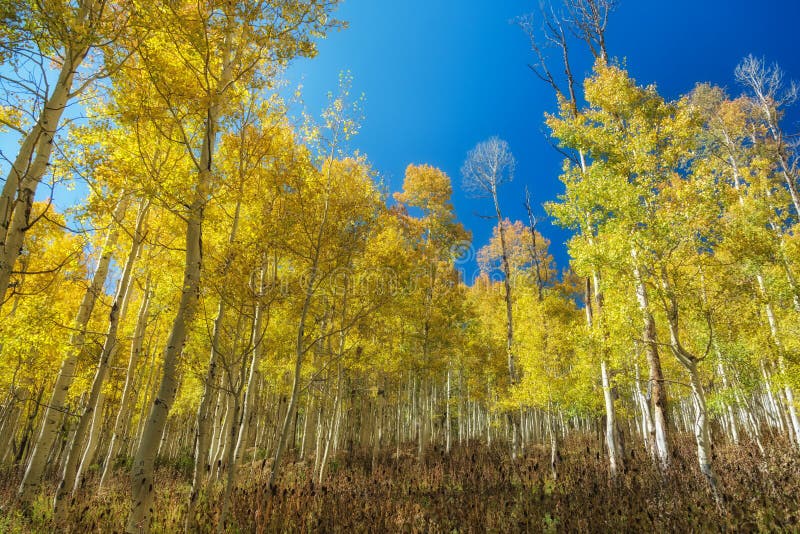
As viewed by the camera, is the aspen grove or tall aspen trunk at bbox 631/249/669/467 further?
tall aspen trunk at bbox 631/249/669/467

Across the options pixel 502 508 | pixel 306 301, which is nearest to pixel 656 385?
pixel 502 508

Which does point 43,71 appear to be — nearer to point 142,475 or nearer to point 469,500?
point 142,475

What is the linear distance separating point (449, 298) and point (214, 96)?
12.0 metres

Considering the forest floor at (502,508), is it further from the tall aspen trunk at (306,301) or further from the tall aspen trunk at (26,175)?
the tall aspen trunk at (26,175)

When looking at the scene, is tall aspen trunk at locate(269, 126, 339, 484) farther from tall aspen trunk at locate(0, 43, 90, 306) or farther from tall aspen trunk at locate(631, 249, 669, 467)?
tall aspen trunk at locate(631, 249, 669, 467)

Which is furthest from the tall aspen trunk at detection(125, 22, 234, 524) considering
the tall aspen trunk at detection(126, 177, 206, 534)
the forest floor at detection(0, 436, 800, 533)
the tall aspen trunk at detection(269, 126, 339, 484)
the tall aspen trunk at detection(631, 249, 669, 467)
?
the tall aspen trunk at detection(631, 249, 669, 467)

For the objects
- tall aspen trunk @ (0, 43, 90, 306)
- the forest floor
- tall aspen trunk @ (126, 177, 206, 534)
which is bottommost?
the forest floor

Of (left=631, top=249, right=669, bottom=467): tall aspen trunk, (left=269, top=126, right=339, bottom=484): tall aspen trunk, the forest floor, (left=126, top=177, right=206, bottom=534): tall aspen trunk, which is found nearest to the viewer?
(left=126, top=177, right=206, bottom=534): tall aspen trunk

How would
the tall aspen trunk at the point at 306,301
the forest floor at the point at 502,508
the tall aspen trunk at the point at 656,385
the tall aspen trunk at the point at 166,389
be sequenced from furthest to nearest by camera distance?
the tall aspen trunk at the point at 656,385
the tall aspen trunk at the point at 306,301
the forest floor at the point at 502,508
the tall aspen trunk at the point at 166,389

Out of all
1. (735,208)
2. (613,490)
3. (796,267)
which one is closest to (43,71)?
(613,490)

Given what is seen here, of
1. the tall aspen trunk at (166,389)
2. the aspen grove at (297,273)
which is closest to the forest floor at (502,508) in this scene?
the aspen grove at (297,273)

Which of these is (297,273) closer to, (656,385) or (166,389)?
(166,389)

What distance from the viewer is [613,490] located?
7.10 m

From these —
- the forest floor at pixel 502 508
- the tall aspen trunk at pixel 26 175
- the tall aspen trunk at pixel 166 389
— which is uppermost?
the tall aspen trunk at pixel 26 175
